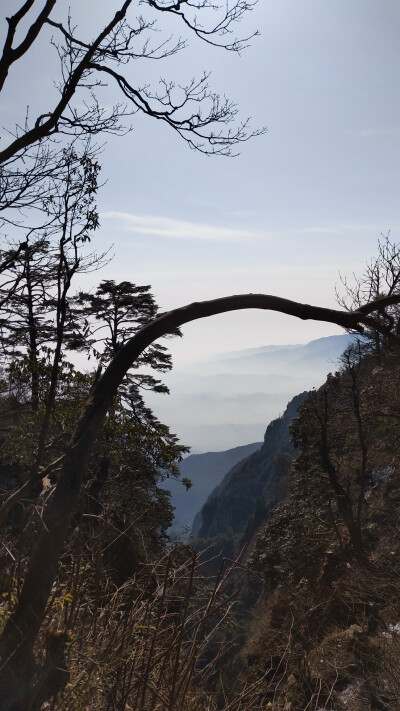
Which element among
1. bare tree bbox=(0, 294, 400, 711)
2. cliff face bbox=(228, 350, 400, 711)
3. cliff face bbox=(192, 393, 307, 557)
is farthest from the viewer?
cliff face bbox=(192, 393, 307, 557)

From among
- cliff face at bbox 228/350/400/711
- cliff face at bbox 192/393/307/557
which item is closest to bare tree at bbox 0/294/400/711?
cliff face at bbox 228/350/400/711

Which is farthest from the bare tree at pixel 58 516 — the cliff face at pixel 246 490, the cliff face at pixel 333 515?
the cliff face at pixel 246 490

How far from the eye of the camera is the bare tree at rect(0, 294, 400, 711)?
3.08 m

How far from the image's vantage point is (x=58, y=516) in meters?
3.24

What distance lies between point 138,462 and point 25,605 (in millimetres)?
12577

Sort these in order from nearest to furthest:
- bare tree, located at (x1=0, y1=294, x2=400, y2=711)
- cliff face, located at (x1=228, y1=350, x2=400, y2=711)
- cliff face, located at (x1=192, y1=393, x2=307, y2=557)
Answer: bare tree, located at (x1=0, y1=294, x2=400, y2=711)
cliff face, located at (x1=228, y1=350, x2=400, y2=711)
cliff face, located at (x1=192, y1=393, x2=307, y2=557)

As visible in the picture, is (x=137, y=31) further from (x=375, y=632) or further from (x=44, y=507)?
(x=375, y=632)

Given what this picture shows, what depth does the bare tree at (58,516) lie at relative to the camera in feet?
10.1

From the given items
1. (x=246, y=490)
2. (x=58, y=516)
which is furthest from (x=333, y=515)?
(x=246, y=490)

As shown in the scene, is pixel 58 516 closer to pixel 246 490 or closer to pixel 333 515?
pixel 333 515

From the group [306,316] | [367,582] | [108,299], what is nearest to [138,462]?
[367,582]

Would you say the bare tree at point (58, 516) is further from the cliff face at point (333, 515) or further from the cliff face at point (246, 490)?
the cliff face at point (246, 490)

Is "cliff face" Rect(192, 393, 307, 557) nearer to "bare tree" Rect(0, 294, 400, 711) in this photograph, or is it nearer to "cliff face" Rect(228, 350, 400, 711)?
"cliff face" Rect(228, 350, 400, 711)

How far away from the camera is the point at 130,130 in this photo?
6.41 meters
